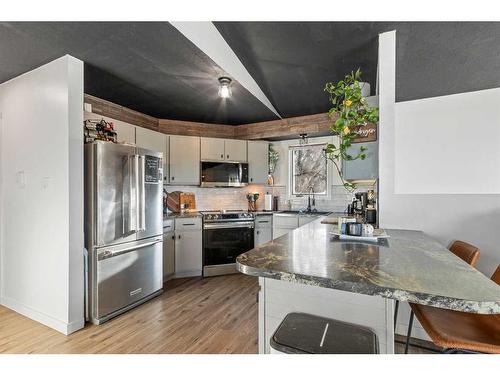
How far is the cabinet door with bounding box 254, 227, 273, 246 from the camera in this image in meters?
3.92

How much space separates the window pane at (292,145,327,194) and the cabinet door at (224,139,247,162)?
0.98m

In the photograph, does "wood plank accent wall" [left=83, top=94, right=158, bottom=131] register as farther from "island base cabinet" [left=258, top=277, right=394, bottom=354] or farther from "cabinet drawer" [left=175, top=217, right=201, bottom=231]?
"island base cabinet" [left=258, top=277, right=394, bottom=354]

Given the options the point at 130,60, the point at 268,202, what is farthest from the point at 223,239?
the point at 130,60

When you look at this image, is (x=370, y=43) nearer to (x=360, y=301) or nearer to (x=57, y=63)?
(x=360, y=301)

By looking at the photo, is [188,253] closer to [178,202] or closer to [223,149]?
[178,202]

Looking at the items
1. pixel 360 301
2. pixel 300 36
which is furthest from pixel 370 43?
pixel 360 301

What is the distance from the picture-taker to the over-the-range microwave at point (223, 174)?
3.98m

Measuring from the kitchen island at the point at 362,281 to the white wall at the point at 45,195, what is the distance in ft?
6.15

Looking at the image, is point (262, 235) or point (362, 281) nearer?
point (362, 281)

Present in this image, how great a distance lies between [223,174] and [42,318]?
106 inches

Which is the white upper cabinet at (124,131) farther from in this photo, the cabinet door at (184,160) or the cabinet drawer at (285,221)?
the cabinet drawer at (285,221)

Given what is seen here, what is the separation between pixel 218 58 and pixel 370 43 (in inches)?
50.0

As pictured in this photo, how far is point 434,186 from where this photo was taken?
2068 mm

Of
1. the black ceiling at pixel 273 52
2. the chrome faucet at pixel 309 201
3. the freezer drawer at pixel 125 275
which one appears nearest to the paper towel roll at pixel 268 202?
the chrome faucet at pixel 309 201
